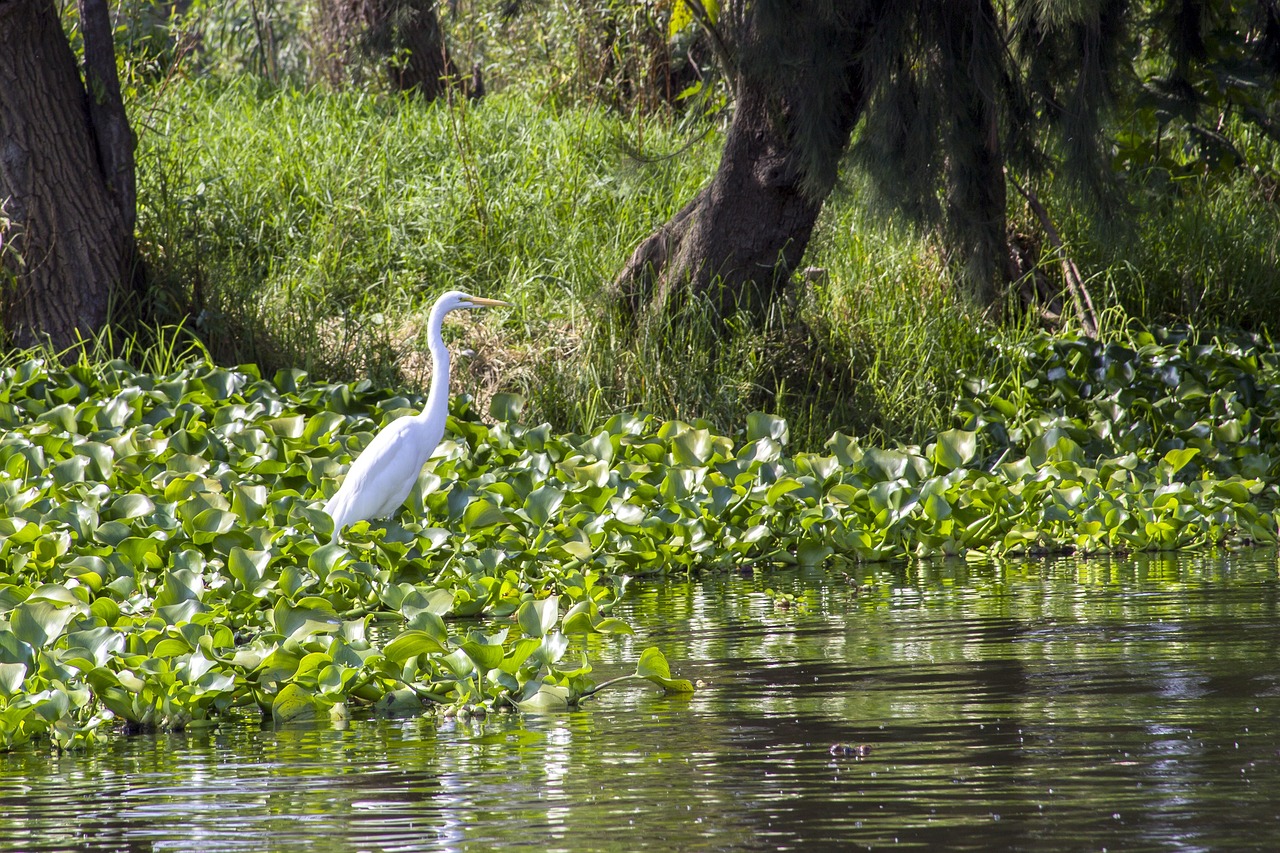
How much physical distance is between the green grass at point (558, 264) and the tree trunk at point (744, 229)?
20 cm

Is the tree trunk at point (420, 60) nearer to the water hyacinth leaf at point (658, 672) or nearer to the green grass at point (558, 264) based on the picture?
the green grass at point (558, 264)

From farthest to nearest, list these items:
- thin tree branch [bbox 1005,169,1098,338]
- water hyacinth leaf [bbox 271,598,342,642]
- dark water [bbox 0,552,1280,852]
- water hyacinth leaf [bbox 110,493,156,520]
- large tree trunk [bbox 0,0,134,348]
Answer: thin tree branch [bbox 1005,169,1098,338], large tree trunk [bbox 0,0,134,348], water hyacinth leaf [bbox 110,493,156,520], water hyacinth leaf [bbox 271,598,342,642], dark water [bbox 0,552,1280,852]

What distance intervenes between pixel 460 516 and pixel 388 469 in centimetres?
31

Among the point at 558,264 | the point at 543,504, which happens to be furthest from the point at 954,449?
the point at 558,264

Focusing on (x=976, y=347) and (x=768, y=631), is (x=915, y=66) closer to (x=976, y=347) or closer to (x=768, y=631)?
(x=976, y=347)

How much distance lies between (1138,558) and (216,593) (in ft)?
10.6

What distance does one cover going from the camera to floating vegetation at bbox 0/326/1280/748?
11.8 feet

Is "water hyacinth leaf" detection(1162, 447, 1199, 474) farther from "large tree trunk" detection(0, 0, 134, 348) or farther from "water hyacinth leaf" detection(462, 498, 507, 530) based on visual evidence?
"large tree trunk" detection(0, 0, 134, 348)

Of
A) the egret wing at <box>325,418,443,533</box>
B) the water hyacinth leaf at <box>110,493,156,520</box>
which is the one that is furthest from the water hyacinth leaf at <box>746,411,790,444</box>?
the water hyacinth leaf at <box>110,493,156,520</box>

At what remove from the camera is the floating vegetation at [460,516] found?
3.59 metres

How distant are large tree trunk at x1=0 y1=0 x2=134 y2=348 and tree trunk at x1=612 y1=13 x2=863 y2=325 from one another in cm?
253

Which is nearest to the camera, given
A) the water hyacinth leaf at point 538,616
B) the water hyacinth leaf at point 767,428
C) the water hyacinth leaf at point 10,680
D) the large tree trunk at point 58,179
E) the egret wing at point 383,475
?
the water hyacinth leaf at point 10,680

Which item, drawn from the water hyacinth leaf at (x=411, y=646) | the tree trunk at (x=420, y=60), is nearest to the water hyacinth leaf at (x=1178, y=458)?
the water hyacinth leaf at (x=411, y=646)

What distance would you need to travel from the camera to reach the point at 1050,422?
734 centimetres
